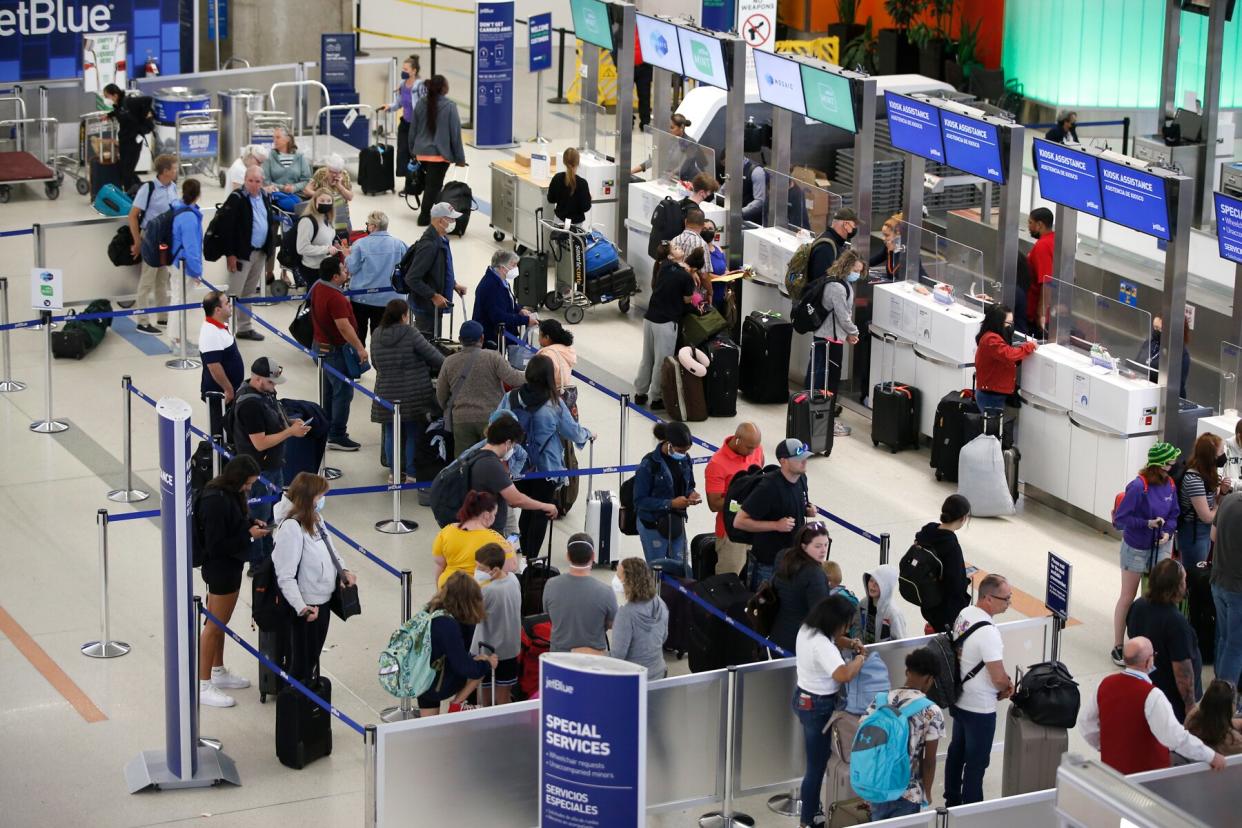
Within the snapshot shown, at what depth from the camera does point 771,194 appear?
16.8m

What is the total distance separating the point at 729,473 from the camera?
11.0 metres

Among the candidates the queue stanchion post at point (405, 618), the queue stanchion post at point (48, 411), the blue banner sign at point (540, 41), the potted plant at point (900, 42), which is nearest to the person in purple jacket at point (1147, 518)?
the queue stanchion post at point (405, 618)

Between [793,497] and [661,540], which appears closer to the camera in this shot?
[793,497]

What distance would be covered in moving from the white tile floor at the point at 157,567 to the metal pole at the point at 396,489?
0.39 feet

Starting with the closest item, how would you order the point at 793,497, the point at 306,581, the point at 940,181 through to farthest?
the point at 306,581
the point at 793,497
the point at 940,181

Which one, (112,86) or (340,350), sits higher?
(112,86)

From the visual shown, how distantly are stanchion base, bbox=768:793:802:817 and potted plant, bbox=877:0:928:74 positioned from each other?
19.5m

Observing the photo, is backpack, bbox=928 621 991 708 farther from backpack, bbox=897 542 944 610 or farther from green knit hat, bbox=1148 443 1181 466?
green knit hat, bbox=1148 443 1181 466

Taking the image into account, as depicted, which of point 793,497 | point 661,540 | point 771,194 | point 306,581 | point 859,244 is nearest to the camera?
point 306,581

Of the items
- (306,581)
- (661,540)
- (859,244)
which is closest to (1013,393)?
(859,244)

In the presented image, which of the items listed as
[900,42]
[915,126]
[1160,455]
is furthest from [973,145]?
[900,42]

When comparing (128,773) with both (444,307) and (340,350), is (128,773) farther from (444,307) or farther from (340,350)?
(444,307)

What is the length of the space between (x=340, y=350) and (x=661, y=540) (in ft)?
11.9

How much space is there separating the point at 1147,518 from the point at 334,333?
5749mm
